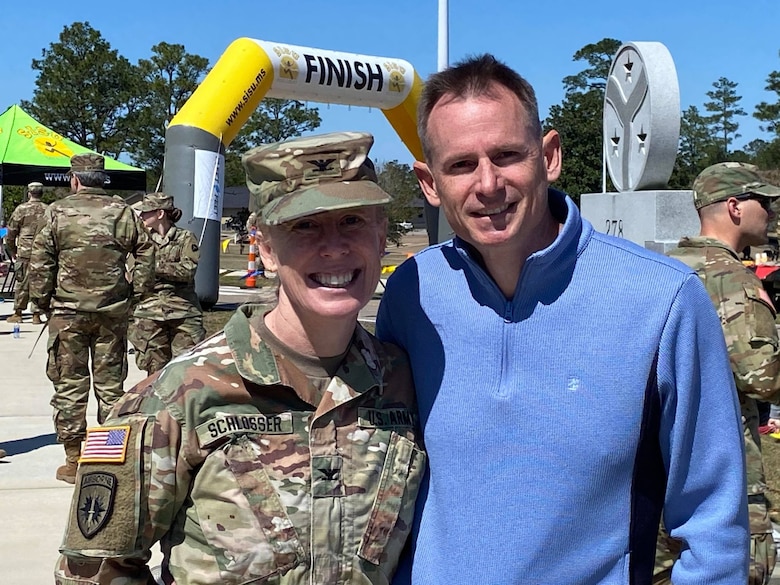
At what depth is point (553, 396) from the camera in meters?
1.79

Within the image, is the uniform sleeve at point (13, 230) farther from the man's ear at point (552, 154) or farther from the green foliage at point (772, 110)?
the green foliage at point (772, 110)

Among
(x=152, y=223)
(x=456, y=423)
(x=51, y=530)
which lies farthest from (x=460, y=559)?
(x=152, y=223)

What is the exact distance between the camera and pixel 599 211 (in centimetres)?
1061

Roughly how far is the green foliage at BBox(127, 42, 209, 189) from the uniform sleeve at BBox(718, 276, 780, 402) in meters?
47.2

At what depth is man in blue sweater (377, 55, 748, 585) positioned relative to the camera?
175 cm

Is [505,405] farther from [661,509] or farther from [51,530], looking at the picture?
[51,530]

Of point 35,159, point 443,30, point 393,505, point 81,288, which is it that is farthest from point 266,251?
point 35,159

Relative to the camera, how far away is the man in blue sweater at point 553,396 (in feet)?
5.74

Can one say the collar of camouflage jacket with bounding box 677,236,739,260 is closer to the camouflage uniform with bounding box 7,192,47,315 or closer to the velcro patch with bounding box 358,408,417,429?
the velcro patch with bounding box 358,408,417,429

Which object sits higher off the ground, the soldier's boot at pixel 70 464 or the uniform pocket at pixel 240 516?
the uniform pocket at pixel 240 516

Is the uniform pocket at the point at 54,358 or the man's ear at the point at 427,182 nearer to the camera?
the man's ear at the point at 427,182

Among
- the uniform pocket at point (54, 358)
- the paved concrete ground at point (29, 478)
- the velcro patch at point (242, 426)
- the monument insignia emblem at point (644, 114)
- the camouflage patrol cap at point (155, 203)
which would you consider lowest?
the paved concrete ground at point (29, 478)

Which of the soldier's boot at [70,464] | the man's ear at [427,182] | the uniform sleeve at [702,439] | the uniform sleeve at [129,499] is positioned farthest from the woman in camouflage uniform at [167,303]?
the uniform sleeve at [702,439]

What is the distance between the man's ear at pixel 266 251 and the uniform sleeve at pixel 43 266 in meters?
4.86
